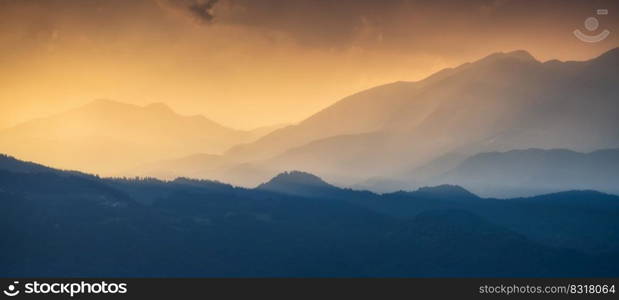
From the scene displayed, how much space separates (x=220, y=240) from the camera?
179 m

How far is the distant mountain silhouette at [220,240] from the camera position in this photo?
159m

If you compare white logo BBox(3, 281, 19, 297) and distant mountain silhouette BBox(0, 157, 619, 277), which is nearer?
white logo BBox(3, 281, 19, 297)

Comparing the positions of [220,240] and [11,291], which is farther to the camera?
[220,240]

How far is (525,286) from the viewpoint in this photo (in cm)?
4938

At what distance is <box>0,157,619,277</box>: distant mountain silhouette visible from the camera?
159250 millimetres

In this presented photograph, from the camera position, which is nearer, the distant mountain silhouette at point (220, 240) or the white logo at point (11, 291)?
the white logo at point (11, 291)

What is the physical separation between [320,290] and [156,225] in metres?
138

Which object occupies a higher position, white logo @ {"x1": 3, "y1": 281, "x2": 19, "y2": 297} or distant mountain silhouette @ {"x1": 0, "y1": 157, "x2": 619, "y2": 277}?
distant mountain silhouette @ {"x1": 0, "y1": 157, "x2": 619, "y2": 277}

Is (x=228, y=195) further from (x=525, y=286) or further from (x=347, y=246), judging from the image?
(x=525, y=286)

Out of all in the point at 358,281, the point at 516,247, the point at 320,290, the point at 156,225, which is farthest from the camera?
the point at 516,247

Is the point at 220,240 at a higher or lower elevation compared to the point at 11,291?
higher

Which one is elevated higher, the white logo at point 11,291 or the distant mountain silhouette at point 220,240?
the distant mountain silhouette at point 220,240

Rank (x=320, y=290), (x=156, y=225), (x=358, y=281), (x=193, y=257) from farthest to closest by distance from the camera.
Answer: (x=156, y=225)
(x=193, y=257)
(x=358, y=281)
(x=320, y=290)

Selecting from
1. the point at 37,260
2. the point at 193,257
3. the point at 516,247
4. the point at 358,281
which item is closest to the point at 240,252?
the point at 193,257
